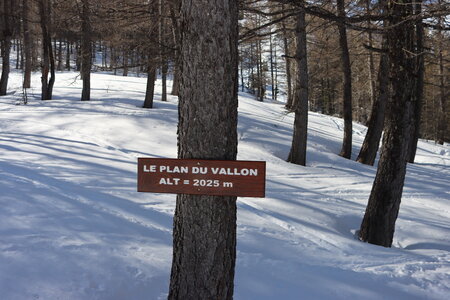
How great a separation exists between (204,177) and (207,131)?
32 cm

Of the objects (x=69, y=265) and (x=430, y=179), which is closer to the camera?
(x=69, y=265)

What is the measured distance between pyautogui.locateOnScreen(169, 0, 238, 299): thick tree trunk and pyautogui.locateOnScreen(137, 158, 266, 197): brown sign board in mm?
107

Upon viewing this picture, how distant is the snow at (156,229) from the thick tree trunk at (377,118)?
6.38ft

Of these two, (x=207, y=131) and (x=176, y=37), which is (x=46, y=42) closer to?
(x=176, y=37)

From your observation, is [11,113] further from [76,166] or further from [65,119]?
[76,166]

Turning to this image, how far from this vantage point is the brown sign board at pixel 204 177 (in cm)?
251

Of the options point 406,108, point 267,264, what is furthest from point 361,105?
point 267,264

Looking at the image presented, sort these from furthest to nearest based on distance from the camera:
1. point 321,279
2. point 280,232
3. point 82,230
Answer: point 280,232
point 82,230
point 321,279

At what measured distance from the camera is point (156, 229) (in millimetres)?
4816

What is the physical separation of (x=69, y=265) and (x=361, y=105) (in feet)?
113

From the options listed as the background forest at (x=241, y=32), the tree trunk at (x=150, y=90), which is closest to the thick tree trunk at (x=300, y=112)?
the background forest at (x=241, y=32)

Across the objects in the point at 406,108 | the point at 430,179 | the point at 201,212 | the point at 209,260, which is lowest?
the point at 430,179

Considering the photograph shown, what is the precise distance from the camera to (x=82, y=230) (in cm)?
435

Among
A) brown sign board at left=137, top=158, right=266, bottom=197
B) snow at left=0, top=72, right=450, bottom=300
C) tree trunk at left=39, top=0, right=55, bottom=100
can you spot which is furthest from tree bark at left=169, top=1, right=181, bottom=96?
tree trunk at left=39, top=0, right=55, bottom=100
